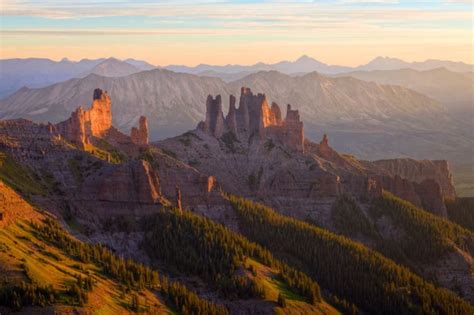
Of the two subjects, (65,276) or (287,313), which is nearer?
(65,276)

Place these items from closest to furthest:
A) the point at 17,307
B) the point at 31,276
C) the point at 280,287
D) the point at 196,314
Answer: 1. the point at 17,307
2. the point at 31,276
3. the point at 196,314
4. the point at 280,287

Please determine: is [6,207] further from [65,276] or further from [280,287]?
[280,287]

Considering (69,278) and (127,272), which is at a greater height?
→ (69,278)

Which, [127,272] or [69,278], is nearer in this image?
[69,278]

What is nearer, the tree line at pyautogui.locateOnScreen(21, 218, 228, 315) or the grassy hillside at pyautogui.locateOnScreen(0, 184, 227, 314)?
the grassy hillside at pyautogui.locateOnScreen(0, 184, 227, 314)

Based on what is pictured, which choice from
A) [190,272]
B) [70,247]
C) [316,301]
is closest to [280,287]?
[316,301]

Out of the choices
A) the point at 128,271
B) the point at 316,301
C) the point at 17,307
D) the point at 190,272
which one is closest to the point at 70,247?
the point at 128,271

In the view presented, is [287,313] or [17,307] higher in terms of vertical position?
[17,307]

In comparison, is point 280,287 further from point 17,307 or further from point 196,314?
point 17,307

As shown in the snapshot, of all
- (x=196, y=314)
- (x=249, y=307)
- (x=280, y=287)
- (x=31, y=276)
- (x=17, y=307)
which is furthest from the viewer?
(x=280, y=287)

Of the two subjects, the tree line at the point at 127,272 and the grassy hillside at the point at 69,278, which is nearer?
the grassy hillside at the point at 69,278
